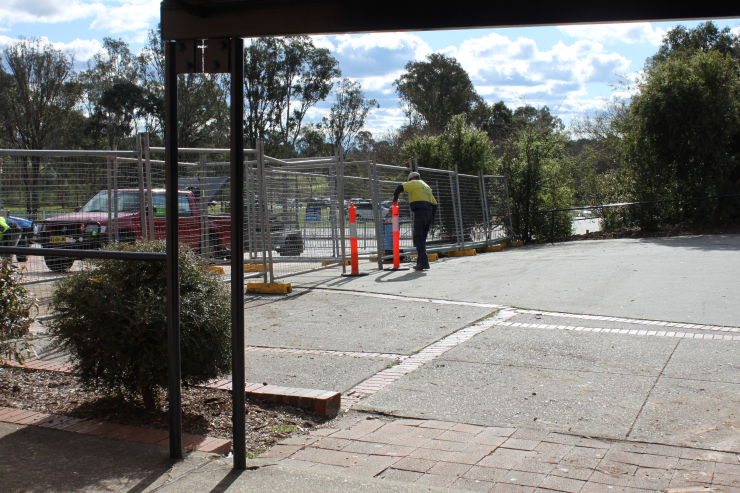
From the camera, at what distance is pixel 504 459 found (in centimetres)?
352

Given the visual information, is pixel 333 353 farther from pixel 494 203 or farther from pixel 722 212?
pixel 722 212

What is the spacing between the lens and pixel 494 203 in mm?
19344

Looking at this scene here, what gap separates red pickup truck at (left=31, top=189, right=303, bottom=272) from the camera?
800cm

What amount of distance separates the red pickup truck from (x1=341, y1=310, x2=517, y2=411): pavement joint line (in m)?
3.60

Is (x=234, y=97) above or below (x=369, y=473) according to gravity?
above

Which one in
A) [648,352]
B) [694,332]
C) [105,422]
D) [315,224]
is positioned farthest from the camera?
[315,224]

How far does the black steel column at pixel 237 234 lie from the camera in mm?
3197

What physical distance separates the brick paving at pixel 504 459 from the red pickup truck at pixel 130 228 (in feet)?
14.7

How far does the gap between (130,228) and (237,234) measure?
22.5 ft

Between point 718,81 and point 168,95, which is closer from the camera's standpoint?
point 168,95

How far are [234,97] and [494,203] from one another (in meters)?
16.8

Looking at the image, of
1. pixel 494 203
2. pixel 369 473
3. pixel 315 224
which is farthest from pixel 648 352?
pixel 494 203

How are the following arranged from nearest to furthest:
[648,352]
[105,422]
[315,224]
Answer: [105,422]
[648,352]
[315,224]

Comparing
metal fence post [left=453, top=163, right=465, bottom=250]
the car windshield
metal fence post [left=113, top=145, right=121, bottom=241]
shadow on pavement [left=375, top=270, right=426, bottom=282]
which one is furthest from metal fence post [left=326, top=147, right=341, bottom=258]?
metal fence post [left=453, top=163, right=465, bottom=250]
